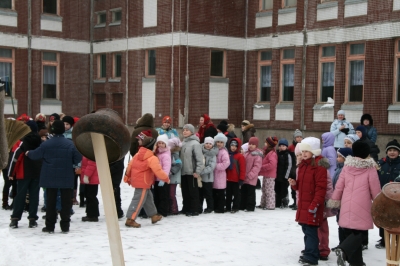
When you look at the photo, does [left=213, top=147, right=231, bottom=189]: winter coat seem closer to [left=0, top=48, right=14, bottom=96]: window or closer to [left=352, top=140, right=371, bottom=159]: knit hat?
[left=352, top=140, right=371, bottom=159]: knit hat

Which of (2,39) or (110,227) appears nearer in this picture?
(110,227)

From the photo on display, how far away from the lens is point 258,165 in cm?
1273

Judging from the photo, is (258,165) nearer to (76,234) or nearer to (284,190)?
(284,190)

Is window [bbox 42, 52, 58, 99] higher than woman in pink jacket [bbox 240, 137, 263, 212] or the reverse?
higher

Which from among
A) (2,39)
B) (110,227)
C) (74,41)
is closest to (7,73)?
(2,39)

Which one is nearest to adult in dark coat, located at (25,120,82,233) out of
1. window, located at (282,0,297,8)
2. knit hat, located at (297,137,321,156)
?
knit hat, located at (297,137,321,156)

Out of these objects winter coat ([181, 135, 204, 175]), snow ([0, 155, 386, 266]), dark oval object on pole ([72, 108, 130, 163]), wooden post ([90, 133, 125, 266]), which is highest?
dark oval object on pole ([72, 108, 130, 163])

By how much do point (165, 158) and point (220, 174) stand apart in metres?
1.44

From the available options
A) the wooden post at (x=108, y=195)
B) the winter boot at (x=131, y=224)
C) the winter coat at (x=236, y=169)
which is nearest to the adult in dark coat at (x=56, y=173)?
the winter boot at (x=131, y=224)

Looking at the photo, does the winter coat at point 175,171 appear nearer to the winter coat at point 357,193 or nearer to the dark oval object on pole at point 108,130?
the winter coat at point 357,193

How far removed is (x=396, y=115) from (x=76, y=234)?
1221 centimetres

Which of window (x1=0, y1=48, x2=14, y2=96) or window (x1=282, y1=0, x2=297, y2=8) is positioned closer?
window (x1=282, y1=0, x2=297, y2=8)

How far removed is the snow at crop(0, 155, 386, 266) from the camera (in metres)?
8.12

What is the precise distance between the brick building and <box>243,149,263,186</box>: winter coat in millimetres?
7676
